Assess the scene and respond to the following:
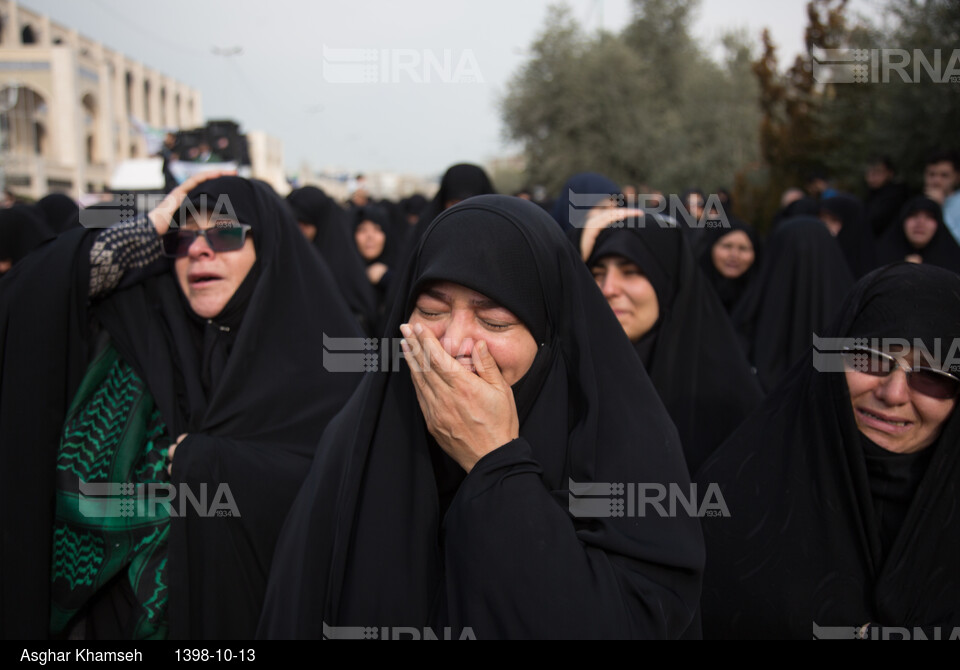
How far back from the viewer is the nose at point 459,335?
1546mm

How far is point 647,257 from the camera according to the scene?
3119 millimetres

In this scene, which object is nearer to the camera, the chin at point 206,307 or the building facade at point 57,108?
the chin at point 206,307

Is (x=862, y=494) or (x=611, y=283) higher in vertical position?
(x=611, y=283)

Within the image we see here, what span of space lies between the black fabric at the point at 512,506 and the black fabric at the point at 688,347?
4.41 feet

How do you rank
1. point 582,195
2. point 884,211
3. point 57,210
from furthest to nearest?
point 884,211
point 57,210
point 582,195

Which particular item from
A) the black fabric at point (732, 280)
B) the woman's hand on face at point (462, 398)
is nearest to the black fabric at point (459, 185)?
the black fabric at point (732, 280)

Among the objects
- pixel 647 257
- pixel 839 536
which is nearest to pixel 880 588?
pixel 839 536

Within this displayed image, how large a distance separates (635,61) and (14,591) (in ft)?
86.7

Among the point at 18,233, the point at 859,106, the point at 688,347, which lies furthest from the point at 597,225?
the point at 859,106

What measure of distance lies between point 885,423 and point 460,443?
1.23 metres

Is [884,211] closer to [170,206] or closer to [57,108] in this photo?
[170,206]

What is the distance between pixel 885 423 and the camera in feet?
6.55

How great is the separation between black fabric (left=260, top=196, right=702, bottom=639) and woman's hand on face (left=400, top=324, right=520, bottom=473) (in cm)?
4

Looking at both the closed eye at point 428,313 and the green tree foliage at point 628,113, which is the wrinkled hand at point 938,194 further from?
the green tree foliage at point 628,113
